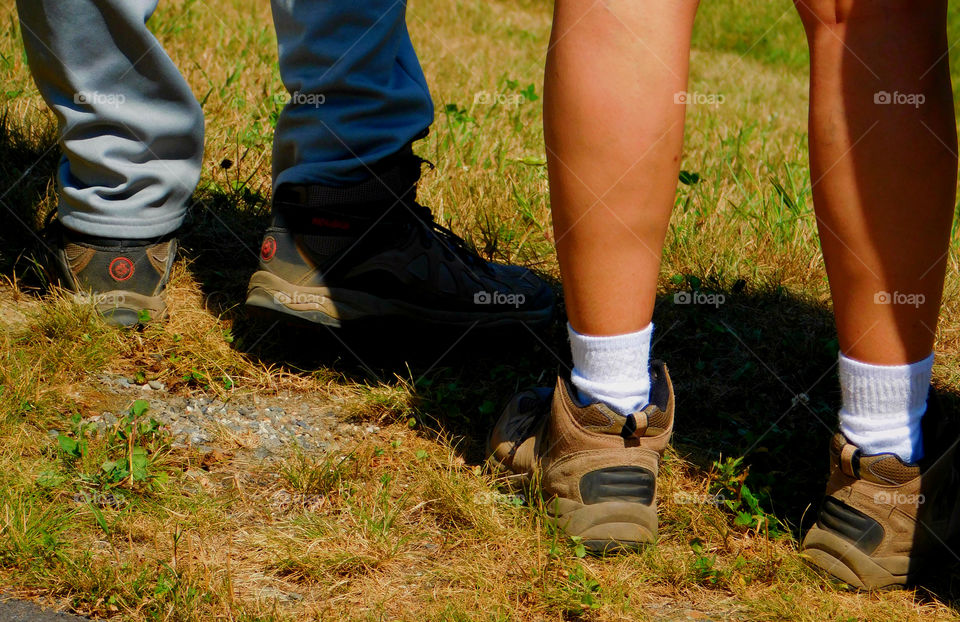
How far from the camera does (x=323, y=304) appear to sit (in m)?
2.12

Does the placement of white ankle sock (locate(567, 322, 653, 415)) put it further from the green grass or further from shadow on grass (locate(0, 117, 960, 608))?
shadow on grass (locate(0, 117, 960, 608))

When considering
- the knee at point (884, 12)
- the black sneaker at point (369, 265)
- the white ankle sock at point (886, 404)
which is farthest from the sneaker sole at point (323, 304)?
the knee at point (884, 12)

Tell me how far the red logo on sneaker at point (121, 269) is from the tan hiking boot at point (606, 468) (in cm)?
121

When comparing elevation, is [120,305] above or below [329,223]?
below

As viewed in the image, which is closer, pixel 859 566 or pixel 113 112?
pixel 859 566

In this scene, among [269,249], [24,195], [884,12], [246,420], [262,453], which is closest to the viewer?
[884,12]

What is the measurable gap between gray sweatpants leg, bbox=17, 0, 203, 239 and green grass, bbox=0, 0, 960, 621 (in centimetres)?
26

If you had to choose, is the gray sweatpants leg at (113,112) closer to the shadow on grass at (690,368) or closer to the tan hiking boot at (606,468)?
the shadow on grass at (690,368)

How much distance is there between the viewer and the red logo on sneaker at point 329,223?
7.17 feet

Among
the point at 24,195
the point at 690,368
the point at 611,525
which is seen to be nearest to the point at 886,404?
the point at 611,525

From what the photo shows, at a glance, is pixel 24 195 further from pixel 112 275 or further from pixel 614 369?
pixel 614 369

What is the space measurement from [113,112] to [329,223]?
1.96 ft

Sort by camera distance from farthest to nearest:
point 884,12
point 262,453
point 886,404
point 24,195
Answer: point 24,195 → point 262,453 → point 886,404 → point 884,12

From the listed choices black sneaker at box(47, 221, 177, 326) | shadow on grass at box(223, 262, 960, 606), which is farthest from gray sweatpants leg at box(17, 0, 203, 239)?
shadow on grass at box(223, 262, 960, 606)
